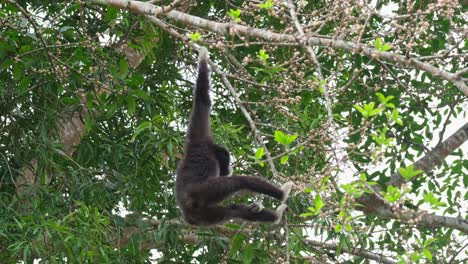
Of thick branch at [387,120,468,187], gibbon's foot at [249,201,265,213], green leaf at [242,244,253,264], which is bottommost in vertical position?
green leaf at [242,244,253,264]

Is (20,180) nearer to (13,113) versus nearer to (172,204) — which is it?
(13,113)

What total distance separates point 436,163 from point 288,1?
3935mm

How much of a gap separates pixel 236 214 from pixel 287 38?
4.64 feet

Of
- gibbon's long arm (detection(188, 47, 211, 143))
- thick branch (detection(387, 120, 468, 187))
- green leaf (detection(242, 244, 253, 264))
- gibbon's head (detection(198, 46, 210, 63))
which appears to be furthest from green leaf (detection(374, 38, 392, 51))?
thick branch (detection(387, 120, 468, 187))

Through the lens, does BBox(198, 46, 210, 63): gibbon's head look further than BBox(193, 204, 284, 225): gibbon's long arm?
No

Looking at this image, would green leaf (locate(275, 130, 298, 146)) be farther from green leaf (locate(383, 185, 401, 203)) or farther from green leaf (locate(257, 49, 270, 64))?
green leaf (locate(383, 185, 401, 203))

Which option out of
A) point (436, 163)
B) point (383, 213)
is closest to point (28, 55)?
point (383, 213)

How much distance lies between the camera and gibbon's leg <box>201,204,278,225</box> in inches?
193

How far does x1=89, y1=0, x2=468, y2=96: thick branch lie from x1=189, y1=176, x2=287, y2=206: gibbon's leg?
86 cm

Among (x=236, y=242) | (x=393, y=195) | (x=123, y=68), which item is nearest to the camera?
(x=393, y=195)

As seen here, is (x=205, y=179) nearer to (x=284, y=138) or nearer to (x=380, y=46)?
(x=284, y=138)

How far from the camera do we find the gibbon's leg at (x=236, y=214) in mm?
4906

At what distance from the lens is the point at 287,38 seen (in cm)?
384

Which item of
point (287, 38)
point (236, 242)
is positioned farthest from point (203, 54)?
point (236, 242)
